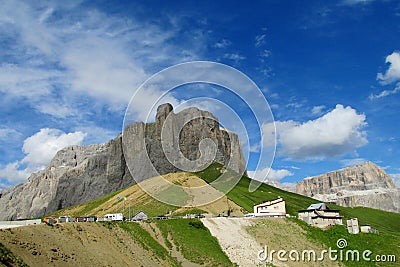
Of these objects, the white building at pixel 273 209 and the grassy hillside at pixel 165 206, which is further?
the grassy hillside at pixel 165 206

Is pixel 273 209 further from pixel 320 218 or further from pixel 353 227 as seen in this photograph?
→ pixel 353 227

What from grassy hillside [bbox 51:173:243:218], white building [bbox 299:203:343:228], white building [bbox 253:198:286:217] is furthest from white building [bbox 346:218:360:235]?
grassy hillside [bbox 51:173:243:218]

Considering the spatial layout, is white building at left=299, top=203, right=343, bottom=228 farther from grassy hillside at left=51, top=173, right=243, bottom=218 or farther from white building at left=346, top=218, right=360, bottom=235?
grassy hillside at left=51, top=173, right=243, bottom=218

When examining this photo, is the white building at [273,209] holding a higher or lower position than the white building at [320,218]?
higher

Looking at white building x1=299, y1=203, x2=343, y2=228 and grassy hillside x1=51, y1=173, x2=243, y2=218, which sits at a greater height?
grassy hillside x1=51, y1=173, x2=243, y2=218

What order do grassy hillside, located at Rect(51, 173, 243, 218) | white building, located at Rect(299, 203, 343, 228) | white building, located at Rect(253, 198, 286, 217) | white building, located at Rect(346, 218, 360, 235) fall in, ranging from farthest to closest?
grassy hillside, located at Rect(51, 173, 243, 218) < white building, located at Rect(253, 198, 286, 217) < white building, located at Rect(299, 203, 343, 228) < white building, located at Rect(346, 218, 360, 235)

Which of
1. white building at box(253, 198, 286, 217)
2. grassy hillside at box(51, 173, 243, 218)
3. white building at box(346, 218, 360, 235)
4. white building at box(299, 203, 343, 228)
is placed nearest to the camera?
white building at box(346, 218, 360, 235)

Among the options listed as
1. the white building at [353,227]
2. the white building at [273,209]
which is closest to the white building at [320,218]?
the white building at [353,227]

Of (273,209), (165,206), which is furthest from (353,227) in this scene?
(165,206)

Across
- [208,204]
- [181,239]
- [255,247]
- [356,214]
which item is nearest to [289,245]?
[255,247]

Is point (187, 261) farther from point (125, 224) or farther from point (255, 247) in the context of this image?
point (255, 247)

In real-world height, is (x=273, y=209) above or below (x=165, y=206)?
below

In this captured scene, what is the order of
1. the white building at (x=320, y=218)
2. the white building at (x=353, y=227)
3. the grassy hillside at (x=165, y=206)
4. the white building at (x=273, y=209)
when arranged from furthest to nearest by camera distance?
the grassy hillside at (x=165, y=206) < the white building at (x=273, y=209) < the white building at (x=320, y=218) < the white building at (x=353, y=227)

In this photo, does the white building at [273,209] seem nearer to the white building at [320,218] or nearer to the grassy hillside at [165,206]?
the white building at [320,218]
